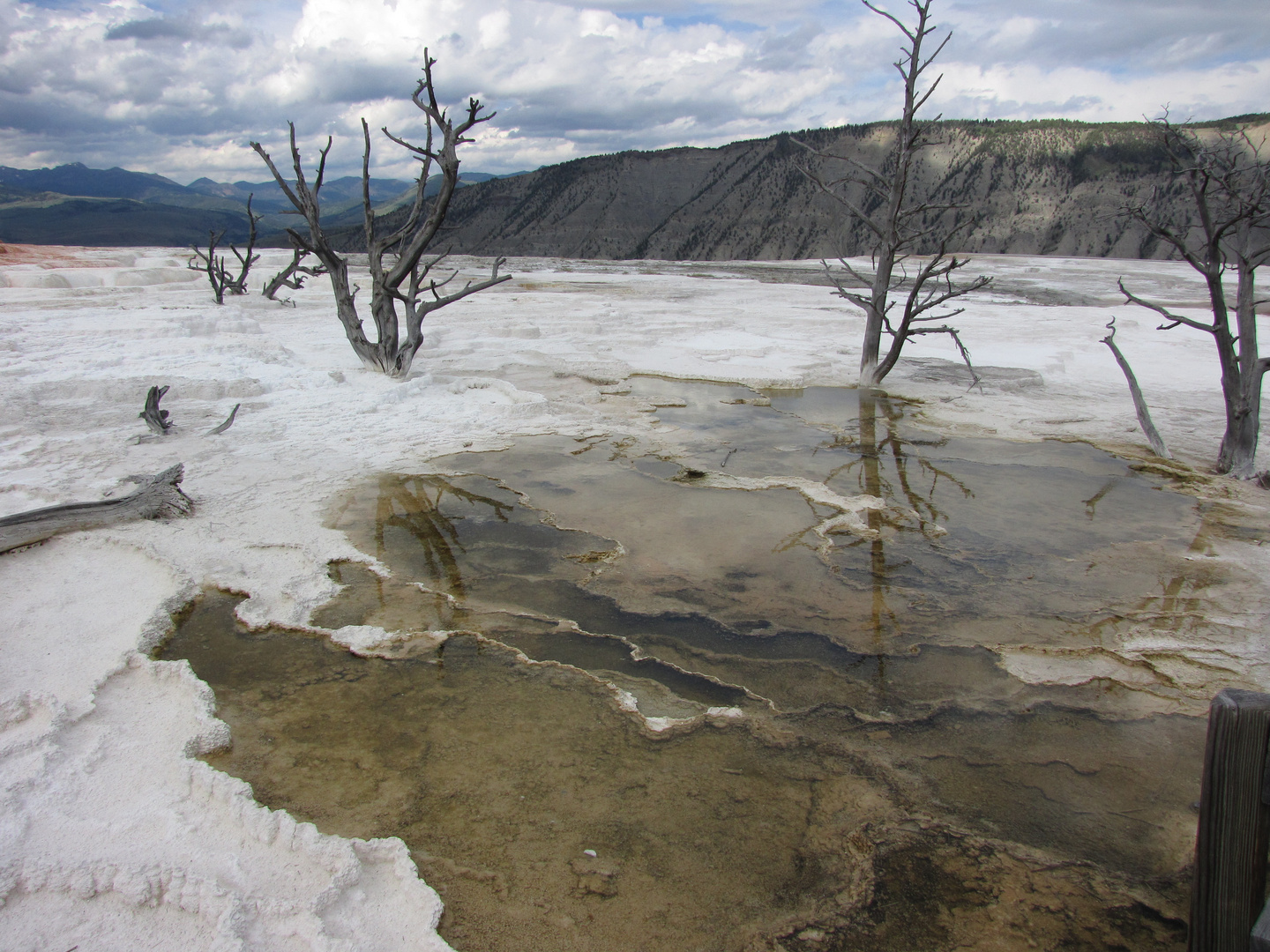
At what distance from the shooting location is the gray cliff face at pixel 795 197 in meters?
35.0

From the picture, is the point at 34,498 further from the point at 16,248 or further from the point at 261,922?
the point at 16,248

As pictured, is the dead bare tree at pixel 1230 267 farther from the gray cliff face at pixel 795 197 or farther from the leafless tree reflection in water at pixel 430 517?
the gray cliff face at pixel 795 197

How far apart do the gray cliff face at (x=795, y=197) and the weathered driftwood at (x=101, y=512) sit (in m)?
30.5

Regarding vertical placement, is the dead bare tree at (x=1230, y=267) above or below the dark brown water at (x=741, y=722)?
above

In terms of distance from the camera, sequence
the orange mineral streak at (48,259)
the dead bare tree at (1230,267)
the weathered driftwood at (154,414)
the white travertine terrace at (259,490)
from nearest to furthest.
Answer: the white travertine terrace at (259,490), the dead bare tree at (1230,267), the weathered driftwood at (154,414), the orange mineral streak at (48,259)

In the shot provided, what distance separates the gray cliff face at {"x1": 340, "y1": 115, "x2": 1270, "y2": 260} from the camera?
35.0 m

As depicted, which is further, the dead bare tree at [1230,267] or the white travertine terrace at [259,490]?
the dead bare tree at [1230,267]

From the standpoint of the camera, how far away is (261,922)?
1.76 metres

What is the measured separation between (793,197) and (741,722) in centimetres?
4429

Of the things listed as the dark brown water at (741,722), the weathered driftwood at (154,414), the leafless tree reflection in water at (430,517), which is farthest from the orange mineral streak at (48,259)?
the dark brown water at (741,722)

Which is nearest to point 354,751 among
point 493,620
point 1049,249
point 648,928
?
point 493,620

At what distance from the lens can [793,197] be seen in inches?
1679

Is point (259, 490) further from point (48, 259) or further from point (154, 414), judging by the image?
point (48, 259)

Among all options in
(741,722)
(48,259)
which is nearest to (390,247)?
(741,722)
